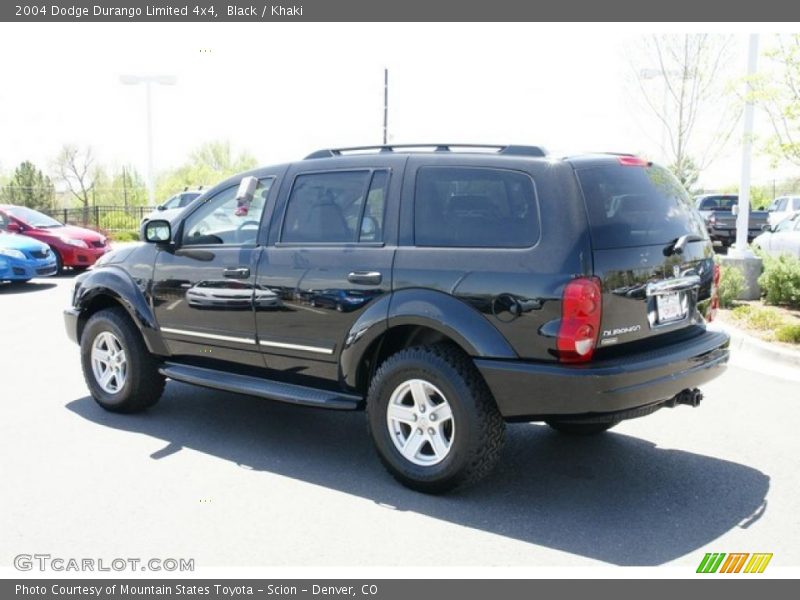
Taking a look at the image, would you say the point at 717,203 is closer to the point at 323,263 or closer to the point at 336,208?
the point at 336,208

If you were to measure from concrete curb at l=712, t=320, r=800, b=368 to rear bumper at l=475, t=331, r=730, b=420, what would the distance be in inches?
138

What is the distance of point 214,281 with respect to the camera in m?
5.44

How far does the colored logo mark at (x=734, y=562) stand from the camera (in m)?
3.60

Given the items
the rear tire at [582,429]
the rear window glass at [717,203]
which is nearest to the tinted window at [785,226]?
the rear window glass at [717,203]

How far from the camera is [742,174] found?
11312 millimetres

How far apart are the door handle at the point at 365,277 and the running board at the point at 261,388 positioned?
2.44ft

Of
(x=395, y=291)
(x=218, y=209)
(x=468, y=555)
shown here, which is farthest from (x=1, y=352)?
(x=468, y=555)

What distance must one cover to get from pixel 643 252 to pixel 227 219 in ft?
9.69

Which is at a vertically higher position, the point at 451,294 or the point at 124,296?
the point at 451,294

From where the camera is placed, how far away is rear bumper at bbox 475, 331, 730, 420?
3.93 m

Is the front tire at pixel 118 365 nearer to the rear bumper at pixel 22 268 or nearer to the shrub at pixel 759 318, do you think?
the shrub at pixel 759 318

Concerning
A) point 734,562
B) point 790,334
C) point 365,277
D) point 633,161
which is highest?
point 633,161

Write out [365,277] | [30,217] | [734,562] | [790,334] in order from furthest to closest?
1. [30,217]
2. [790,334]
3. [365,277]
4. [734,562]

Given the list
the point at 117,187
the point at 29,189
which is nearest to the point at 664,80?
the point at 29,189
